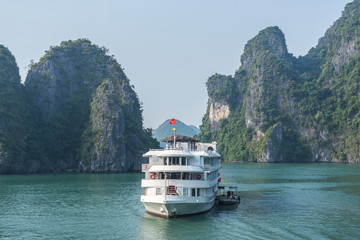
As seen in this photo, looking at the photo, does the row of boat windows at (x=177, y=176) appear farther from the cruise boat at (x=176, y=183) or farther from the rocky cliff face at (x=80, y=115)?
the rocky cliff face at (x=80, y=115)

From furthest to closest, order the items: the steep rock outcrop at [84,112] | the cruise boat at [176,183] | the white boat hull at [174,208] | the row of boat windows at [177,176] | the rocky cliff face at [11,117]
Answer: the steep rock outcrop at [84,112] → the rocky cliff face at [11,117] → the row of boat windows at [177,176] → the cruise boat at [176,183] → the white boat hull at [174,208]

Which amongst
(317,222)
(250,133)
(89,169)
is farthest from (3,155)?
(250,133)

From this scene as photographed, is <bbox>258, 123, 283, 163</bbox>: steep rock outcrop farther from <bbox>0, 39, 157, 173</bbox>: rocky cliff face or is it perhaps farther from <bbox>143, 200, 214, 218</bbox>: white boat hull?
<bbox>143, 200, 214, 218</bbox>: white boat hull

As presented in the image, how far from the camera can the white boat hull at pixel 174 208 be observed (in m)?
35.8

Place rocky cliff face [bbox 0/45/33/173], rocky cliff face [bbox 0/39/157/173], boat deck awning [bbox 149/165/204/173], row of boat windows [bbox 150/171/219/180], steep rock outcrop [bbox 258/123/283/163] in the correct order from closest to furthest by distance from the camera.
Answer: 1. boat deck awning [bbox 149/165/204/173]
2. row of boat windows [bbox 150/171/219/180]
3. rocky cliff face [bbox 0/45/33/173]
4. rocky cliff face [bbox 0/39/157/173]
5. steep rock outcrop [bbox 258/123/283/163]

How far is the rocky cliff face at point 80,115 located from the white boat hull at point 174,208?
70.8m

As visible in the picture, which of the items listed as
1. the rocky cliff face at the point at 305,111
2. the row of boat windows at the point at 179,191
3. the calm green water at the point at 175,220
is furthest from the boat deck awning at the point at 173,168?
the rocky cliff face at the point at 305,111

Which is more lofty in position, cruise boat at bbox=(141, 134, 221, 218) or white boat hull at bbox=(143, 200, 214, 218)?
cruise boat at bbox=(141, 134, 221, 218)

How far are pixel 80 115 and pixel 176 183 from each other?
9727cm

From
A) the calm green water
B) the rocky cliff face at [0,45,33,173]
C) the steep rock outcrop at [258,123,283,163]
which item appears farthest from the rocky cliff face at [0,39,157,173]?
the steep rock outcrop at [258,123,283,163]

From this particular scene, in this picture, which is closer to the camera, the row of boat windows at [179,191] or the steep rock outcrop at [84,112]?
the row of boat windows at [179,191]

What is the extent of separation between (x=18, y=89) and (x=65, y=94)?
686 inches

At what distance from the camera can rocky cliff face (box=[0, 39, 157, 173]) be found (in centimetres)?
10875

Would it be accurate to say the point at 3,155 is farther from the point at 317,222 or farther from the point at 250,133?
the point at 250,133
